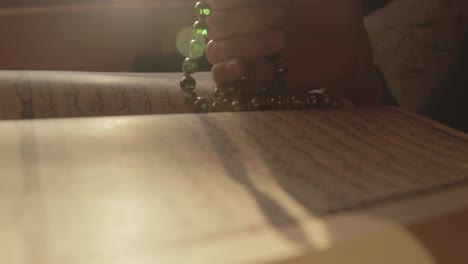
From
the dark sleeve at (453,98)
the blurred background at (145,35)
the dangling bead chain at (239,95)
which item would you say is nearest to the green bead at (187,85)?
the dangling bead chain at (239,95)

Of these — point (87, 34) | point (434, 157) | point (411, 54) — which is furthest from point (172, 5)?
point (434, 157)

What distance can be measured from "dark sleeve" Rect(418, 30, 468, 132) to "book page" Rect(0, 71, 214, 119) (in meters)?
0.35

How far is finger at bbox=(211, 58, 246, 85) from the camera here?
52 centimetres

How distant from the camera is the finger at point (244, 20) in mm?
521

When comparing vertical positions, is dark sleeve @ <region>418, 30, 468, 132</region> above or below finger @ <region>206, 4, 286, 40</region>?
below

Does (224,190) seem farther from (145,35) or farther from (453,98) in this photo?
(145,35)

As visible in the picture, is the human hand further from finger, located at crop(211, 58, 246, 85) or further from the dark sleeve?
the dark sleeve

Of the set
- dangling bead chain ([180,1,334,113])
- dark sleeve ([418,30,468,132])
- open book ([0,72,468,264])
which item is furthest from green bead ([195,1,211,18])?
dark sleeve ([418,30,468,132])

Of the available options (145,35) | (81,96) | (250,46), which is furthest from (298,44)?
(145,35)

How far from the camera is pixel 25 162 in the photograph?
0.93 ft

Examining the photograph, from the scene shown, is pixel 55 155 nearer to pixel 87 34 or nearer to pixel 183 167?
pixel 183 167

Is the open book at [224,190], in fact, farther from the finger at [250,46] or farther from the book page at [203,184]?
the finger at [250,46]

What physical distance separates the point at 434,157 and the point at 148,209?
25cm

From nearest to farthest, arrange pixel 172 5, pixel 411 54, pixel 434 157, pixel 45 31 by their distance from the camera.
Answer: pixel 434 157
pixel 411 54
pixel 45 31
pixel 172 5
